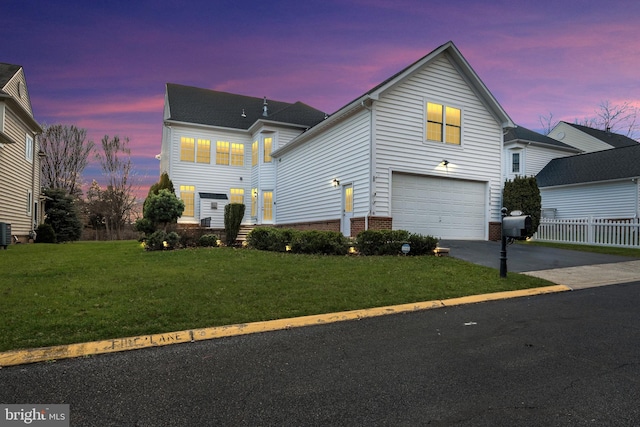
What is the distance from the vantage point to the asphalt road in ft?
8.46

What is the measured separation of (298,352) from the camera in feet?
12.7

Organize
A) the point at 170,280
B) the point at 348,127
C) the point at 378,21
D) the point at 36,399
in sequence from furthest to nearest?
the point at 378,21
the point at 348,127
the point at 170,280
the point at 36,399

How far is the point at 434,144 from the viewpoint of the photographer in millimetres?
14727

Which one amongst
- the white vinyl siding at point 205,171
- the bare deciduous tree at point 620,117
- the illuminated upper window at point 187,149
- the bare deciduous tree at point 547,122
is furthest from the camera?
the bare deciduous tree at point 547,122

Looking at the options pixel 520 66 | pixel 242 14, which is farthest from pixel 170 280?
pixel 520 66

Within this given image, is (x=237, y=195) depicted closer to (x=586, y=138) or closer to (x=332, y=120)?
(x=332, y=120)

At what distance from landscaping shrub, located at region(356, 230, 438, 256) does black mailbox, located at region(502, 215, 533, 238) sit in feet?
9.34

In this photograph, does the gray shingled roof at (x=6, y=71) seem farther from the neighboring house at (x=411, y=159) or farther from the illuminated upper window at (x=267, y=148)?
the neighboring house at (x=411, y=159)

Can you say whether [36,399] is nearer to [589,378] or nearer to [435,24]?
[589,378]

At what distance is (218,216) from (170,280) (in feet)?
55.4

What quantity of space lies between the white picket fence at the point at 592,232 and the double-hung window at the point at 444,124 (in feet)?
21.5

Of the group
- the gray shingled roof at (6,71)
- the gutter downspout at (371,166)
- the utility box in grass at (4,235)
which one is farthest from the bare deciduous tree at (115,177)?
the gutter downspout at (371,166)

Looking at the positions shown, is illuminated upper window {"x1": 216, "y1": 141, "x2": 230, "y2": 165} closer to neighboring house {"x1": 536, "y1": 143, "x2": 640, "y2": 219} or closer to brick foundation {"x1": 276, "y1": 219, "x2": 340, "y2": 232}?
brick foundation {"x1": 276, "y1": 219, "x2": 340, "y2": 232}

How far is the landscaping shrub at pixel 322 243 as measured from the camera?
10.5 m
